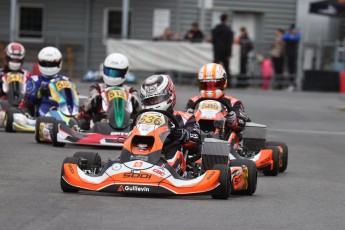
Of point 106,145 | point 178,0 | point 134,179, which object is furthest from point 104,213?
point 178,0

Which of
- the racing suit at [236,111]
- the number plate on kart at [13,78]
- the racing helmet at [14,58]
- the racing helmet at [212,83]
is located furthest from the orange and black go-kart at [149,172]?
the racing helmet at [14,58]

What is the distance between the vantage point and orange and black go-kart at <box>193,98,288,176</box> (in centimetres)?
1262

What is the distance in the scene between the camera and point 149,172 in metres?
9.69

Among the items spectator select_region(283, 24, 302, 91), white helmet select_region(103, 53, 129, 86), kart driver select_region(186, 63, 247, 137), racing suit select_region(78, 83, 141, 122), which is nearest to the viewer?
kart driver select_region(186, 63, 247, 137)

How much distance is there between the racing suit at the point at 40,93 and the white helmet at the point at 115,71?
4.96ft

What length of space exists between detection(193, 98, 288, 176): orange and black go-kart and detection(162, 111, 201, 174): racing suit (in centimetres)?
147

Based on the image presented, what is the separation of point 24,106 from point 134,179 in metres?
8.49

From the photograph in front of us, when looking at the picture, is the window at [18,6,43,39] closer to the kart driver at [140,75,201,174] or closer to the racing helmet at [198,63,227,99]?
the racing helmet at [198,63,227,99]

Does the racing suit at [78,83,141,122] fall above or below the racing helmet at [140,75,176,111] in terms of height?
below

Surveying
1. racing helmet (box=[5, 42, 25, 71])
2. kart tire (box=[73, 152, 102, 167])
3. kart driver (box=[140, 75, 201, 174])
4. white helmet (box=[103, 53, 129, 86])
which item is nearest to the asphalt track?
kart tire (box=[73, 152, 102, 167])

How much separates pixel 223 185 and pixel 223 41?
20904 mm

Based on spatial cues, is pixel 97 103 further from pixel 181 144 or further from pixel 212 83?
pixel 181 144

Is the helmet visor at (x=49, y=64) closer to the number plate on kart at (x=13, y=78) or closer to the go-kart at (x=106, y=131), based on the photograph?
the number plate on kart at (x=13, y=78)

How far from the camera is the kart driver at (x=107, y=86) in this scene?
1559cm
